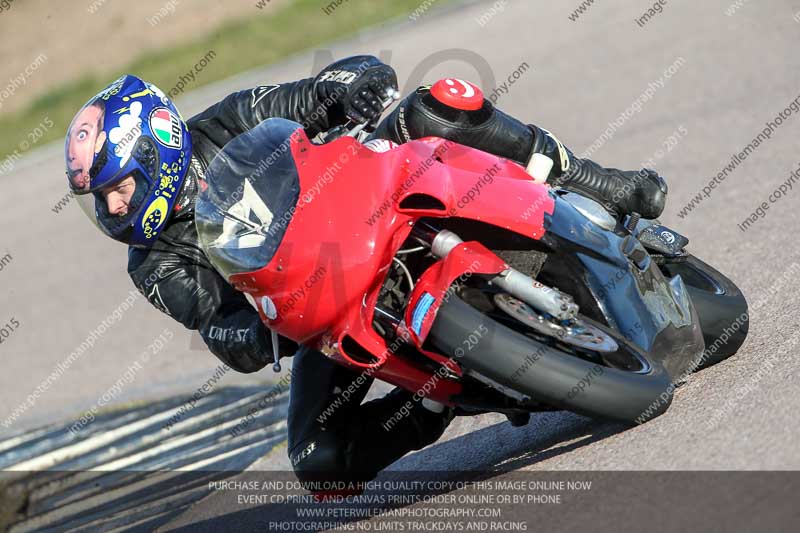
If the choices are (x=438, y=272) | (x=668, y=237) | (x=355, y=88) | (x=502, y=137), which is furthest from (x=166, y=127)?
(x=668, y=237)

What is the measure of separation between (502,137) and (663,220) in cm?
339

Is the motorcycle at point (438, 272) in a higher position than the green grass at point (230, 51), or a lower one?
higher

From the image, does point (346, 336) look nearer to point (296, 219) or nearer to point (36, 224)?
point (296, 219)

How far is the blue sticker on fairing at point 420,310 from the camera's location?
3.72m

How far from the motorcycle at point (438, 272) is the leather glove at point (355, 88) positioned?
0.52 meters

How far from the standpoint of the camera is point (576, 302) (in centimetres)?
405

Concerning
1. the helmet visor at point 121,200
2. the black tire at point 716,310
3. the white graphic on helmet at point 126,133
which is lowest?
the helmet visor at point 121,200

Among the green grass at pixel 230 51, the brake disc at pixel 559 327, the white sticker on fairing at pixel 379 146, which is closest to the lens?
the brake disc at pixel 559 327

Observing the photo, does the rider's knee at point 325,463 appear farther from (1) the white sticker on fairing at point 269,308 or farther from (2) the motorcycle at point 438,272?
(1) the white sticker on fairing at point 269,308

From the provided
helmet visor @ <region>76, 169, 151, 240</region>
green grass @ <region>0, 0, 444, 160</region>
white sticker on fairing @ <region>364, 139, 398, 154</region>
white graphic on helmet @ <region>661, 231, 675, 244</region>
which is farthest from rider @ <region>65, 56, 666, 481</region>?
green grass @ <region>0, 0, 444, 160</region>

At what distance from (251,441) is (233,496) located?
34.2 inches

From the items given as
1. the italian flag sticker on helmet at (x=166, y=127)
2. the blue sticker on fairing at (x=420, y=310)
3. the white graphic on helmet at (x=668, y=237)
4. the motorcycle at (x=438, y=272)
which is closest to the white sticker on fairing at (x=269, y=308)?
the motorcycle at (x=438, y=272)

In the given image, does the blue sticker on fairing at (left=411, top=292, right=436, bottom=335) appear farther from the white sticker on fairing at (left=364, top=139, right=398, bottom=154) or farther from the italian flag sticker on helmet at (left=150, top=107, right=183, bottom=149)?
the italian flag sticker on helmet at (left=150, top=107, right=183, bottom=149)

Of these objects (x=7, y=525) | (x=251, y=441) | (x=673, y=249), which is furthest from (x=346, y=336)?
(x=7, y=525)
